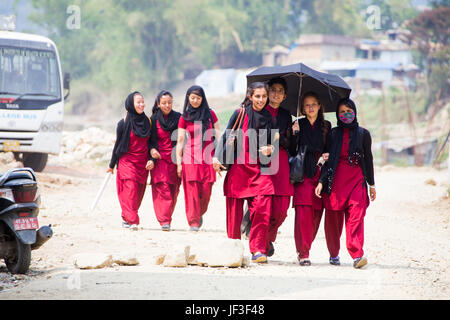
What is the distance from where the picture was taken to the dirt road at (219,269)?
16.5ft

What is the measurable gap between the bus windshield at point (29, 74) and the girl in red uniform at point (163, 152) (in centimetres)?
609

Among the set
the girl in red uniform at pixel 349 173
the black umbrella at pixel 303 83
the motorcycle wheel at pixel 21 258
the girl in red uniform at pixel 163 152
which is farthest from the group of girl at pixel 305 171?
the girl in red uniform at pixel 163 152

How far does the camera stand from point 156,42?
157ft

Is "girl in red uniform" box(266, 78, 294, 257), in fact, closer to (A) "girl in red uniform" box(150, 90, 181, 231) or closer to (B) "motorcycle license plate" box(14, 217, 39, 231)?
(B) "motorcycle license plate" box(14, 217, 39, 231)

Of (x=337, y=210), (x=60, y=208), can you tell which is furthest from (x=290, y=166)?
(x=60, y=208)

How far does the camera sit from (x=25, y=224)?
18.5 feet

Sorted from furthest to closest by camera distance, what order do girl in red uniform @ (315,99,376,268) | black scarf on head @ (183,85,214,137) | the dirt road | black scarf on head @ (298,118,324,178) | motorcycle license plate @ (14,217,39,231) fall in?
1. black scarf on head @ (183,85,214,137)
2. black scarf on head @ (298,118,324,178)
3. girl in red uniform @ (315,99,376,268)
4. motorcycle license plate @ (14,217,39,231)
5. the dirt road

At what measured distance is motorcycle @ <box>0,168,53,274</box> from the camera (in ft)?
18.4

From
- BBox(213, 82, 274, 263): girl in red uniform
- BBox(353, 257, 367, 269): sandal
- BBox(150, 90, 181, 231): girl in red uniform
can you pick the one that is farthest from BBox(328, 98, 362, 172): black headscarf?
BBox(150, 90, 181, 231): girl in red uniform

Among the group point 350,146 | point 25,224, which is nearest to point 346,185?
point 350,146

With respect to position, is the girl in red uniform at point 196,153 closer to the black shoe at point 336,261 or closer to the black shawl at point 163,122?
the black shawl at point 163,122

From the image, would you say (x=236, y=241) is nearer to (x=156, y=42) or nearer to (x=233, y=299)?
(x=233, y=299)

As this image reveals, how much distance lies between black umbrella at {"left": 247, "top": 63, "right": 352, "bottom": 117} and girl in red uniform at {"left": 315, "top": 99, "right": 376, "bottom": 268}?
280mm

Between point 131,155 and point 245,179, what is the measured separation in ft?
9.12
